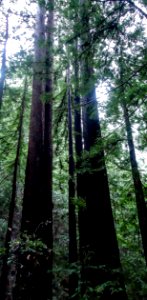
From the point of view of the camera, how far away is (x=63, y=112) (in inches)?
358

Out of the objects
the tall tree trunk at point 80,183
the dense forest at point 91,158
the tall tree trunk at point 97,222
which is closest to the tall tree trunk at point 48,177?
the dense forest at point 91,158

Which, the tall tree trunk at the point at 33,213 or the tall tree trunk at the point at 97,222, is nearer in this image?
the tall tree trunk at the point at 97,222

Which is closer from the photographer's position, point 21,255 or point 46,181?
point 21,255

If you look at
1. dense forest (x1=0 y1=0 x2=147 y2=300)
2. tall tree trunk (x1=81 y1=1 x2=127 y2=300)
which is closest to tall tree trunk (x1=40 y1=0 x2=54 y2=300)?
dense forest (x1=0 y1=0 x2=147 y2=300)

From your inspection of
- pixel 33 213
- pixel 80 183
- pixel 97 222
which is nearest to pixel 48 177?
pixel 80 183

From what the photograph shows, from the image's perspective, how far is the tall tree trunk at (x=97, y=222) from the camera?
204 inches

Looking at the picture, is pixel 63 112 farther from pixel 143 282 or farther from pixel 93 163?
pixel 143 282

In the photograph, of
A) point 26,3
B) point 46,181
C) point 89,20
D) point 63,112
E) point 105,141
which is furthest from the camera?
point 26,3

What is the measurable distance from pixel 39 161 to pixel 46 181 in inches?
21.3

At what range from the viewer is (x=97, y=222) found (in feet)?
20.1

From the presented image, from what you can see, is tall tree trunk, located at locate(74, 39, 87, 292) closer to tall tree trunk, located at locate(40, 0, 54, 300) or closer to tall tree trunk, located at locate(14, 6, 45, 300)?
tall tree trunk, located at locate(40, 0, 54, 300)

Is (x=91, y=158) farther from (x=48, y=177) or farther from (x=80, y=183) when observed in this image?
(x=48, y=177)

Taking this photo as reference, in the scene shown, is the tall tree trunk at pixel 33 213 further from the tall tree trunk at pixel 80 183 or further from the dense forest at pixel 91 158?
the tall tree trunk at pixel 80 183

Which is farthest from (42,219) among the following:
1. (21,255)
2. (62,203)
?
(62,203)
